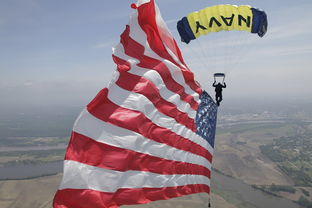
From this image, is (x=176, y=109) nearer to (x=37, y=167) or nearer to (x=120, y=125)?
(x=120, y=125)

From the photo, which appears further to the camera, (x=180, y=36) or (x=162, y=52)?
(x=180, y=36)

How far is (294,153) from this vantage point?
7644 centimetres

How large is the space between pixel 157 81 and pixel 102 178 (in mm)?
3224

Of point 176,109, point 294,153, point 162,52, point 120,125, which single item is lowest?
point 294,153

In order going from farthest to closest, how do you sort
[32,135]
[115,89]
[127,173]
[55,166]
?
[32,135] < [55,166] < [115,89] < [127,173]

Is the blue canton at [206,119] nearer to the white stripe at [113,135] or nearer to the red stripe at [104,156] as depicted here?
the white stripe at [113,135]

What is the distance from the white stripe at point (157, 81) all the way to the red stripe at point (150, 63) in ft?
0.44

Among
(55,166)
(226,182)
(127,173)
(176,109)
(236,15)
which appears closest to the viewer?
(127,173)

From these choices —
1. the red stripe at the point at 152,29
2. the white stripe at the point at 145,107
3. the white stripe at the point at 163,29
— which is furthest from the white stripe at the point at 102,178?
the white stripe at the point at 163,29

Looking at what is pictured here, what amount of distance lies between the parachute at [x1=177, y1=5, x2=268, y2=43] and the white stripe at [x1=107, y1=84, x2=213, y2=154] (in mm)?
4444

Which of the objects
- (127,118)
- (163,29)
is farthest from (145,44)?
(127,118)

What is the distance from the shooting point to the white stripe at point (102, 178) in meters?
4.62

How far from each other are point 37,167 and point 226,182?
5335 centimetres

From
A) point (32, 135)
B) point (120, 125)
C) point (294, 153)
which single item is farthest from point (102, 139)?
point (32, 135)
